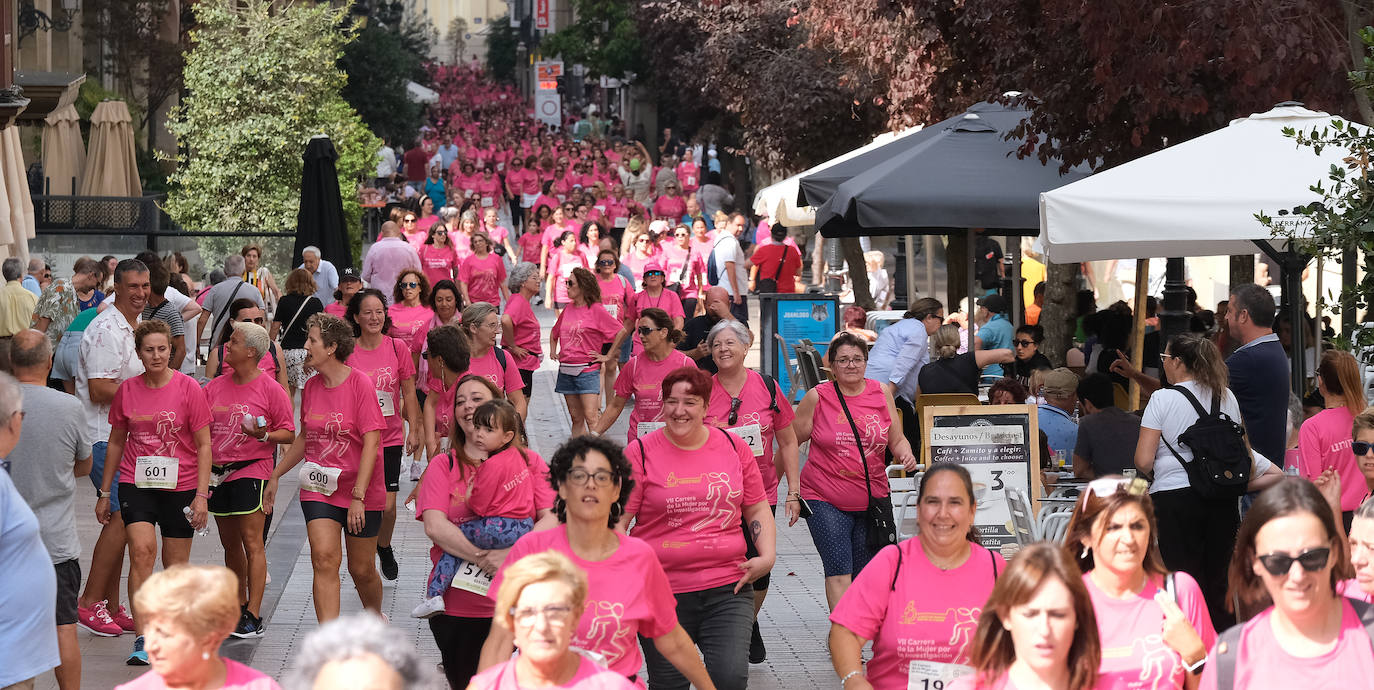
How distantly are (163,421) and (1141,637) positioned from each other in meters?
5.09

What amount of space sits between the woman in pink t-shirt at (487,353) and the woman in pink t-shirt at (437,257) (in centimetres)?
918

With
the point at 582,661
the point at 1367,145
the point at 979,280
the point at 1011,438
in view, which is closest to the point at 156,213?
the point at 979,280

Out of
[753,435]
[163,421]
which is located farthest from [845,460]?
[163,421]

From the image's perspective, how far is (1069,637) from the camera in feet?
14.0

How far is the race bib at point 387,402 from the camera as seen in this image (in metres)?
10.5

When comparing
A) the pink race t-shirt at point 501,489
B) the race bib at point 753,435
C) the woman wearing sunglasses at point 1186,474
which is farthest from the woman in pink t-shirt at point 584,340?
the pink race t-shirt at point 501,489

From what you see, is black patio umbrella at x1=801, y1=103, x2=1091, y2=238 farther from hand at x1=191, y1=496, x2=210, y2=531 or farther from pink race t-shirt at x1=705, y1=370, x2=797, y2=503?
hand at x1=191, y1=496, x2=210, y2=531

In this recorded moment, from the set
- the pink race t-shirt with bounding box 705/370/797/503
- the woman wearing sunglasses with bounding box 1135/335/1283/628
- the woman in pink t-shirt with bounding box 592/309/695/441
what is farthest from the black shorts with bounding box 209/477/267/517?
the woman wearing sunglasses with bounding box 1135/335/1283/628

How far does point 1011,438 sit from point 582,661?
4.96m

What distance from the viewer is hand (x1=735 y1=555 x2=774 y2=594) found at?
660cm

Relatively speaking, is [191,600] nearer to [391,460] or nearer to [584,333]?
[391,460]

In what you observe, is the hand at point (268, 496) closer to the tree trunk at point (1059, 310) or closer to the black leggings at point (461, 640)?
the black leggings at point (461, 640)

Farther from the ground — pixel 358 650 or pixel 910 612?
pixel 358 650

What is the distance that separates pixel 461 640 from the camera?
6.65 metres
